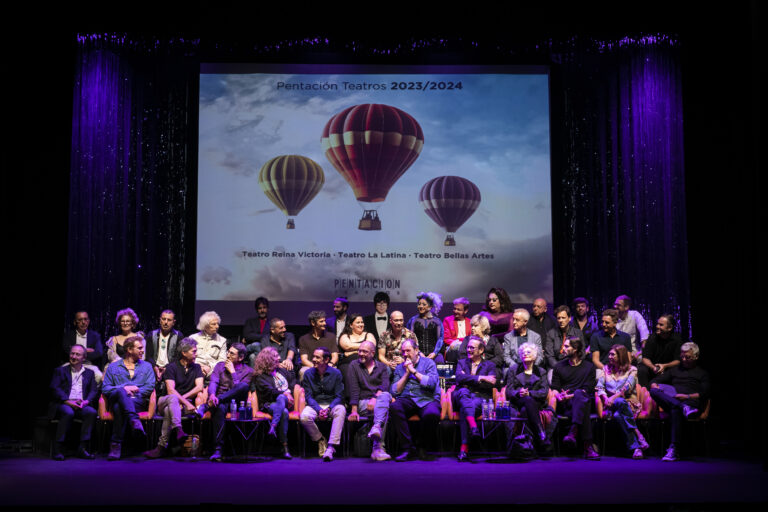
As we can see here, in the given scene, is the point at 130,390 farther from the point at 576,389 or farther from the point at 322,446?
the point at 576,389

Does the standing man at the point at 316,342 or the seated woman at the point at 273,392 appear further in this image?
the standing man at the point at 316,342

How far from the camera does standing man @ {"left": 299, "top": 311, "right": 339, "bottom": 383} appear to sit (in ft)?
25.6

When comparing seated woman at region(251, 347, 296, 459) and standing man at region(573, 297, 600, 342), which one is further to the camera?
standing man at region(573, 297, 600, 342)

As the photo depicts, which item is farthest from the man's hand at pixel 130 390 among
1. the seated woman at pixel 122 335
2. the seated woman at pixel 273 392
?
the seated woman at pixel 273 392

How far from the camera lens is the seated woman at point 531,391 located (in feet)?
23.3

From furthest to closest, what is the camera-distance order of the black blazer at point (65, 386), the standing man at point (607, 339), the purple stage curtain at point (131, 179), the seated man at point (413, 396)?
the purple stage curtain at point (131, 179)
the standing man at point (607, 339)
the black blazer at point (65, 386)
the seated man at point (413, 396)

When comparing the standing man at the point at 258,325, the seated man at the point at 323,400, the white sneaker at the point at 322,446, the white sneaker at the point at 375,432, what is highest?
→ the standing man at the point at 258,325

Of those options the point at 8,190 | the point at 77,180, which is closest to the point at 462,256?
the point at 77,180

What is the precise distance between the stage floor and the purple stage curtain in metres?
2.45

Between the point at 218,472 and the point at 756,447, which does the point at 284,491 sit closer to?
the point at 218,472

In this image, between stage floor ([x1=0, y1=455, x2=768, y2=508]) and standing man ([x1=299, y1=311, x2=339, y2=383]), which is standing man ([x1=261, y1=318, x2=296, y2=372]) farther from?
stage floor ([x1=0, y1=455, x2=768, y2=508])

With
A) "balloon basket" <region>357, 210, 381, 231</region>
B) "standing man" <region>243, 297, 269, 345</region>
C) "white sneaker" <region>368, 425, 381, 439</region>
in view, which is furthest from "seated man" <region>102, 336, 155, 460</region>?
"balloon basket" <region>357, 210, 381, 231</region>

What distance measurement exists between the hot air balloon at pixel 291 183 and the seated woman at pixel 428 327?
77.3 inches

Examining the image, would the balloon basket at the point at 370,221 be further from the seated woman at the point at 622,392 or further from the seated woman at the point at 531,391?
the seated woman at the point at 622,392
